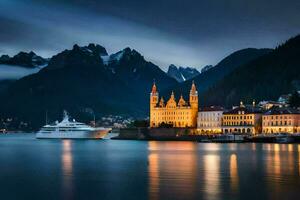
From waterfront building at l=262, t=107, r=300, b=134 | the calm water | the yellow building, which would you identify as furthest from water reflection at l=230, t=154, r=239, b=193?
the yellow building

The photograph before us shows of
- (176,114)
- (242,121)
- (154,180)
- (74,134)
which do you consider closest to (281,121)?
(242,121)

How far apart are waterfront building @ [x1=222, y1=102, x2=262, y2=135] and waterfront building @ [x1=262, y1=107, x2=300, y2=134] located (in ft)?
11.8

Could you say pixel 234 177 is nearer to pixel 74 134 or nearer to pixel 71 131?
pixel 74 134

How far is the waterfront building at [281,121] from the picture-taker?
130m

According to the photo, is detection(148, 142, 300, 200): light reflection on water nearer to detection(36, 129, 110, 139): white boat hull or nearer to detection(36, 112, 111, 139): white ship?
detection(36, 129, 110, 139): white boat hull

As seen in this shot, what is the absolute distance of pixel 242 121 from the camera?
14112cm

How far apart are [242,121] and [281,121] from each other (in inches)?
452

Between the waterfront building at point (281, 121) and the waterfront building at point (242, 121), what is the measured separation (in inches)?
142

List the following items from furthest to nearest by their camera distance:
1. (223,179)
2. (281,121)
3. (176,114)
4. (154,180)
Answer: (176,114) → (281,121) → (223,179) → (154,180)

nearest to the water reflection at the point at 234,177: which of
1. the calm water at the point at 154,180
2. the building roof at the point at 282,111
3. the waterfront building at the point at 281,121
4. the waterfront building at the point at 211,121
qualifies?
the calm water at the point at 154,180

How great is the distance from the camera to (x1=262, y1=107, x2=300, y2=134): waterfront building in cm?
13012

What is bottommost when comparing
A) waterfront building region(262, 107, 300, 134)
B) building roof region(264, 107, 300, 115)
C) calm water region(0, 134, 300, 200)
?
calm water region(0, 134, 300, 200)

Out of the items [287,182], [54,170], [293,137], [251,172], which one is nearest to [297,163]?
[251,172]

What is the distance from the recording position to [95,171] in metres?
54.1
